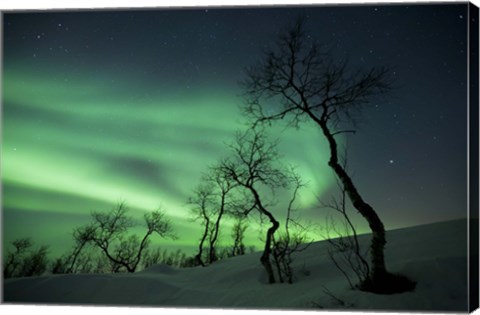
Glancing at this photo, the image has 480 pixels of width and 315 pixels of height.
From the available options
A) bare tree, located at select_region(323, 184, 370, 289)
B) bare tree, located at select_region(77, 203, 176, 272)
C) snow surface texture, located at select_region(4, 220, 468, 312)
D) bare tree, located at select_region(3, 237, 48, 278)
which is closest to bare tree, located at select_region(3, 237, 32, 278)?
bare tree, located at select_region(3, 237, 48, 278)

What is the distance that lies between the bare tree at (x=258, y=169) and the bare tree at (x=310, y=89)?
28cm

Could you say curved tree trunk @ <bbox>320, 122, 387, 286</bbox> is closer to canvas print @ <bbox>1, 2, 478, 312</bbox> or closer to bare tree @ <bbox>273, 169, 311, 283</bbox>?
canvas print @ <bbox>1, 2, 478, 312</bbox>

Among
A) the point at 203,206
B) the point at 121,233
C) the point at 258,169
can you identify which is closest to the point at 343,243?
the point at 258,169

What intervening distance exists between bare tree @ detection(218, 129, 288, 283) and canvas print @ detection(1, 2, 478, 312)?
2 cm

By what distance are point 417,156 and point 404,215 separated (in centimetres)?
69

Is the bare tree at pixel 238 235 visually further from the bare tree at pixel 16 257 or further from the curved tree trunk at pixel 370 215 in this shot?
the bare tree at pixel 16 257

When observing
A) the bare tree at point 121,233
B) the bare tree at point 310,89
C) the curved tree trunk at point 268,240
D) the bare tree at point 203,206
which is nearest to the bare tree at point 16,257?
the bare tree at point 121,233

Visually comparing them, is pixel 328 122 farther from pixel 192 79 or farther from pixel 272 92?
pixel 192 79

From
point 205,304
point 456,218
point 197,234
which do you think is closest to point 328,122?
point 456,218

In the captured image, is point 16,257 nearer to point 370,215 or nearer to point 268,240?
point 268,240

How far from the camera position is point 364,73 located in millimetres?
6023

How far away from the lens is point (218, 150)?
6340mm

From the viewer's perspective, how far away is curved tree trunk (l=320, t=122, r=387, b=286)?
5508mm

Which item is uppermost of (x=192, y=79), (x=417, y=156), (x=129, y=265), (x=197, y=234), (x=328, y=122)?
(x=192, y=79)
